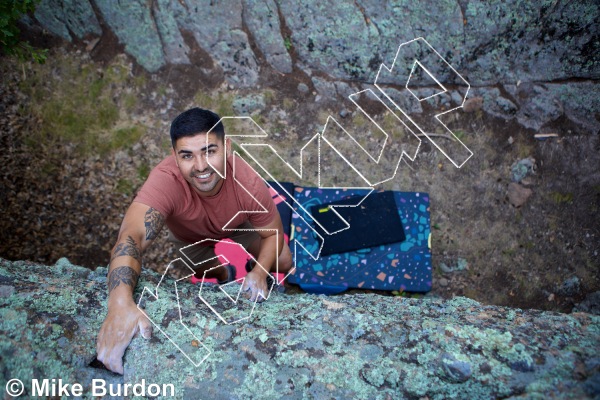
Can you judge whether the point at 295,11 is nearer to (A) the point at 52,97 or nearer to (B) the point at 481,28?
(B) the point at 481,28

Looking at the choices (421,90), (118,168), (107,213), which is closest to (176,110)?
(118,168)

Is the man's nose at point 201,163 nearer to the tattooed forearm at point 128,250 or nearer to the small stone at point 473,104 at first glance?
the tattooed forearm at point 128,250

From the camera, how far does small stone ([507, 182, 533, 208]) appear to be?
14.3ft

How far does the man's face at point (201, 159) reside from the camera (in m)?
2.57

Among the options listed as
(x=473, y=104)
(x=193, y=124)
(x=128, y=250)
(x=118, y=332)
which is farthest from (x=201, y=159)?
(x=473, y=104)

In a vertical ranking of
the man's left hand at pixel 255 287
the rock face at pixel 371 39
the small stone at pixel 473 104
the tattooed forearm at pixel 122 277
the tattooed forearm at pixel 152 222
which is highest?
the rock face at pixel 371 39

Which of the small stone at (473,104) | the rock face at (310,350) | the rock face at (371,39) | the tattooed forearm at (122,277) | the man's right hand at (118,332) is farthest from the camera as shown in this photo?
the small stone at (473,104)

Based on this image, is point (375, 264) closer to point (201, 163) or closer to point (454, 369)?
point (201, 163)

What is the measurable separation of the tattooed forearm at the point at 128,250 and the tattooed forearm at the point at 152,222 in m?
0.13

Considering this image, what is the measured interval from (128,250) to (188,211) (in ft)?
1.89

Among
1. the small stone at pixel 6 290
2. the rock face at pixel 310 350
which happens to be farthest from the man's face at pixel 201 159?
the small stone at pixel 6 290

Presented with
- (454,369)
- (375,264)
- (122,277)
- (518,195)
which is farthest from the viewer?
(518,195)

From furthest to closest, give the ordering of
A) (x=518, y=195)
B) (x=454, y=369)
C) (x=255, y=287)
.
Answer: (x=518, y=195) < (x=255, y=287) < (x=454, y=369)

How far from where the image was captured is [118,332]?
1.91 meters
